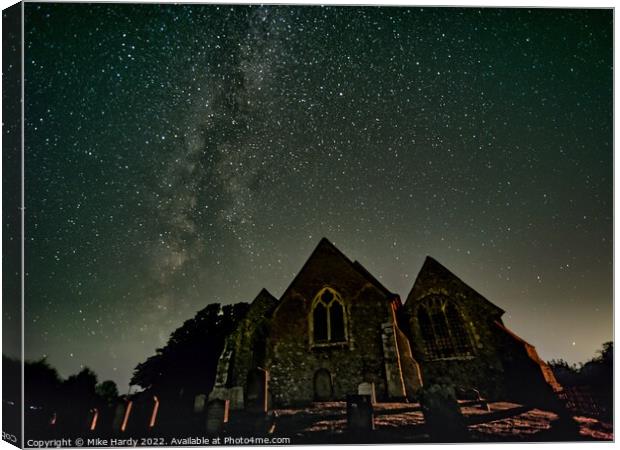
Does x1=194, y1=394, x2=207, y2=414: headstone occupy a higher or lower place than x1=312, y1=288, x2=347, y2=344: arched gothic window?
lower

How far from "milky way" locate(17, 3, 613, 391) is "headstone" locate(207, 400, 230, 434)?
2208mm

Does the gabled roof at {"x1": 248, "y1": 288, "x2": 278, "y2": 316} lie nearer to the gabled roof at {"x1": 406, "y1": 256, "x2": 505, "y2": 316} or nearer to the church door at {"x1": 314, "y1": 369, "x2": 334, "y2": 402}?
the church door at {"x1": 314, "y1": 369, "x2": 334, "y2": 402}

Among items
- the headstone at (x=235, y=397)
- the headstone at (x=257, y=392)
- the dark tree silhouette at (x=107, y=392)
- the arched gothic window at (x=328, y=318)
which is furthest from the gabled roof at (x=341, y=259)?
the dark tree silhouette at (x=107, y=392)

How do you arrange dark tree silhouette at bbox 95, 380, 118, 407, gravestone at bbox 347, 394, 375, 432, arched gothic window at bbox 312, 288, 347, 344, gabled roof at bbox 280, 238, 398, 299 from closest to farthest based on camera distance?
gravestone at bbox 347, 394, 375, 432 → dark tree silhouette at bbox 95, 380, 118, 407 → gabled roof at bbox 280, 238, 398, 299 → arched gothic window at bbox 312, 288, 347, 344

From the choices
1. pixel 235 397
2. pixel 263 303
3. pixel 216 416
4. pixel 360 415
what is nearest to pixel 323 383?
pixel 360 415

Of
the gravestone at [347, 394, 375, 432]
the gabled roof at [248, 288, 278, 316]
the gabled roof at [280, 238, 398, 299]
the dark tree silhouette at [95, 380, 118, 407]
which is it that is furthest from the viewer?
the gabled roof at [248, 288, 278, 316]

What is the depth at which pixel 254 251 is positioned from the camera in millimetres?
13555

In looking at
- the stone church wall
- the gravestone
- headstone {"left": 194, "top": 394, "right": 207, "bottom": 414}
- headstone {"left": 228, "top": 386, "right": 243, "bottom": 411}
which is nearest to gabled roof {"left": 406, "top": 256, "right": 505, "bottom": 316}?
the stone church wall

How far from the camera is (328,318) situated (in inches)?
585

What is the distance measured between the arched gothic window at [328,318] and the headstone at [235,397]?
2.62 m

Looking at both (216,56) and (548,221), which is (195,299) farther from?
(548,221)

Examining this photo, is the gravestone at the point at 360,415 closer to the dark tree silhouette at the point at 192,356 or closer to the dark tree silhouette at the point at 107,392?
the dark tree silhouette at the point at 192,356

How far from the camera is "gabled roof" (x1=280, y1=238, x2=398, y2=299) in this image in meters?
13.5

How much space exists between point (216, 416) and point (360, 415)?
325cm
